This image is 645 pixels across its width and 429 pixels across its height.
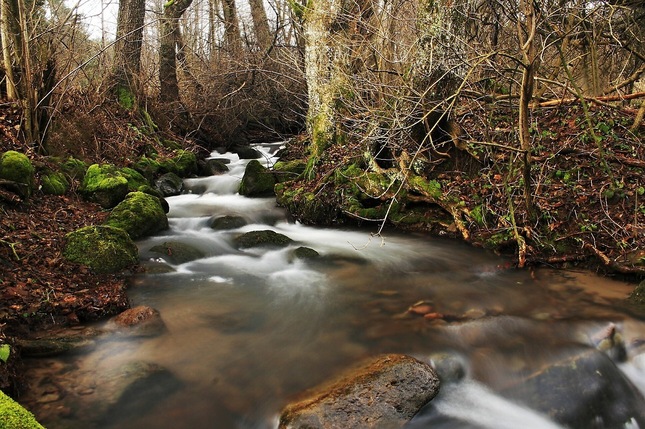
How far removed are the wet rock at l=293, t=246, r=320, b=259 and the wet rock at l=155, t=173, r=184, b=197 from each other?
4.30 m

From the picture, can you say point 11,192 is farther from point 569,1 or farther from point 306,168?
point 569,1

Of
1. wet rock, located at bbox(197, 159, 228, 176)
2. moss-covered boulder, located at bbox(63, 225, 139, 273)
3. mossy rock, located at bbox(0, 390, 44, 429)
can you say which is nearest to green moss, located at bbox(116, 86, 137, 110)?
wet rock, located at bbox(197, 159, 228, 176)

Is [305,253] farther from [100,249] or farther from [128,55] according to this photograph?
[128,55]

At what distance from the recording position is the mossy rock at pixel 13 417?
192cm

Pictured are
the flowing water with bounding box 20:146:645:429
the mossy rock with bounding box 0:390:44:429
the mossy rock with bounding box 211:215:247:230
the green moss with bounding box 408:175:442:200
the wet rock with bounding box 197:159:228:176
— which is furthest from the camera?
the wet rock with bounding box 197:159:228:176

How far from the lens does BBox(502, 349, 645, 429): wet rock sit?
11.5 ft

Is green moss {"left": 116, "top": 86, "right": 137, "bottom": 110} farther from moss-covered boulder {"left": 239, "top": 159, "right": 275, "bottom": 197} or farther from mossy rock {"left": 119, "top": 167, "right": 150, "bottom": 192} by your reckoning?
moss-covered boulder {"left": 239, "top": 159, "right": 275, "bottom": 197}

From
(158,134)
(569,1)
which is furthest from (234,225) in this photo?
(569,1)

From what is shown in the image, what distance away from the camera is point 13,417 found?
1.96 metres

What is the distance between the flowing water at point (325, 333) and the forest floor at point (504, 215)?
370 millimetres

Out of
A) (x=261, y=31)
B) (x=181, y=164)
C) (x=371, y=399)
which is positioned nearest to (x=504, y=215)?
(x=371, y=399)

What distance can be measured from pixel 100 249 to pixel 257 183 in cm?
485

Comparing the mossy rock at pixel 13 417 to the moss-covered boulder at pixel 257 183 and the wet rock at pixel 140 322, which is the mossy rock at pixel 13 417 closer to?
the wet rock at pixel 140 322

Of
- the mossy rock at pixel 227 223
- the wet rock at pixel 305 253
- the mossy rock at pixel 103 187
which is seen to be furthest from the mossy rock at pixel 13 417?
the mossy rock at pixel 227 223
